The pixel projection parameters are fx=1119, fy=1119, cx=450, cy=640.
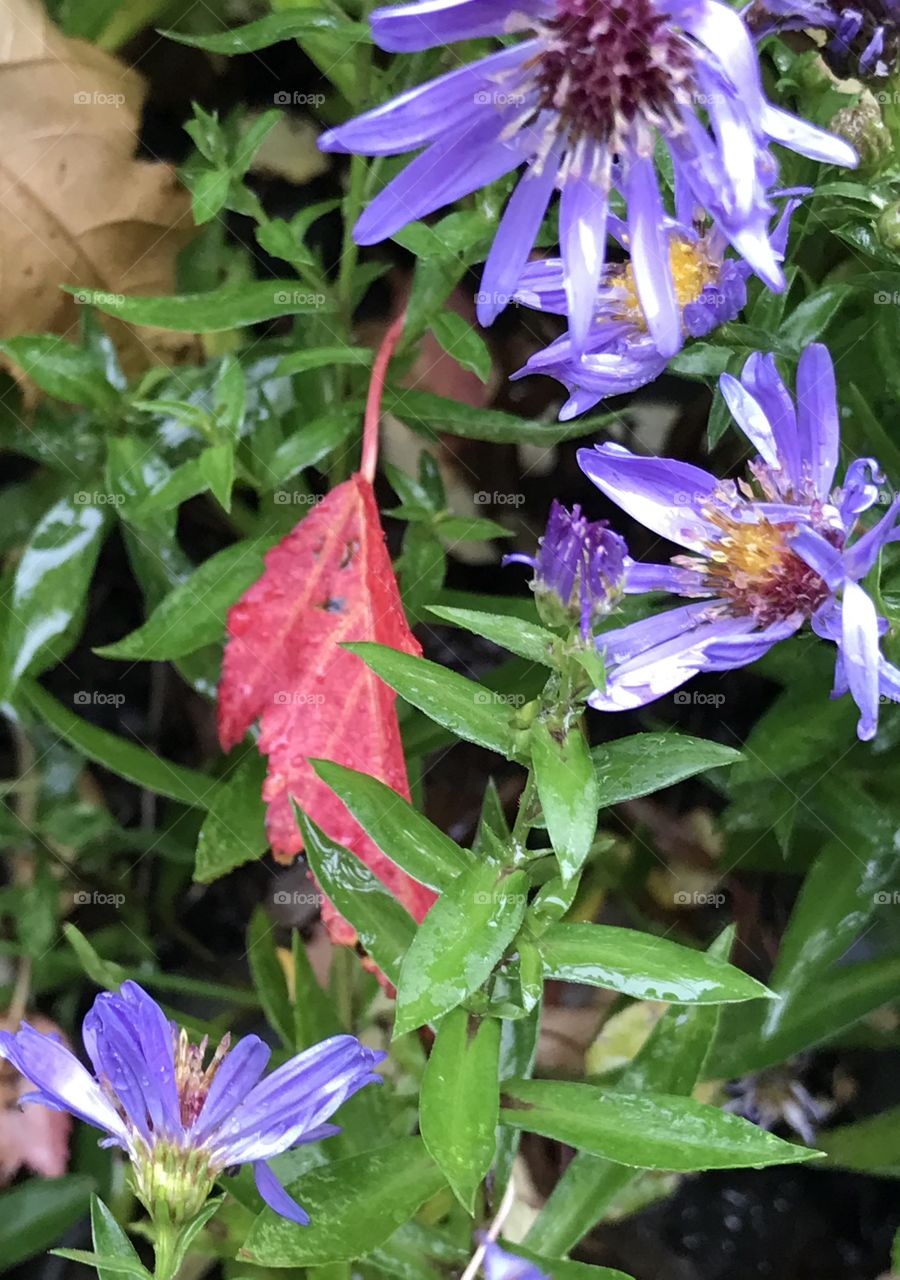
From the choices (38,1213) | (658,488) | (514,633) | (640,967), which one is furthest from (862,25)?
(38,1213)

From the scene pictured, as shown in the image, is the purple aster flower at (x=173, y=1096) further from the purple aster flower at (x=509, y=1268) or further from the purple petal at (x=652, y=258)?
the purple petal at (x=652, y=258)

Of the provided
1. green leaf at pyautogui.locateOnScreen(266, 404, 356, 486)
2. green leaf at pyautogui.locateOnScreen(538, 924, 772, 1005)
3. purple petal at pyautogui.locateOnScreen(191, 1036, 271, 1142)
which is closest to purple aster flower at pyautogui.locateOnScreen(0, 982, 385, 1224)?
purple petal at pyautogui.locateOnScreen(191, 1036, 271, 1142)

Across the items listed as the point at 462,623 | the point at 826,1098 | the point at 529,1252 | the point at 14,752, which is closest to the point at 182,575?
the point at 14,752

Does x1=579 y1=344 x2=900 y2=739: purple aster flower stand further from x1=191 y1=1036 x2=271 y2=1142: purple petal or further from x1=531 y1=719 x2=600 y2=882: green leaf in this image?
x1=191 y1=1036 x2=271 y2=1142: purple petal

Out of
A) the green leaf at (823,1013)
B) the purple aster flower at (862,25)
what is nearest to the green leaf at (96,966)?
the green leaf at (823,1013)

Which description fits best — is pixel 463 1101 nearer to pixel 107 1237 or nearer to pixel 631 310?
pixel 107 1237

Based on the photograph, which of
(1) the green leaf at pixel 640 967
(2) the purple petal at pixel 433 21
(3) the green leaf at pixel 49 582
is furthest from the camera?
(3) the green leaf at pixel 49 582
